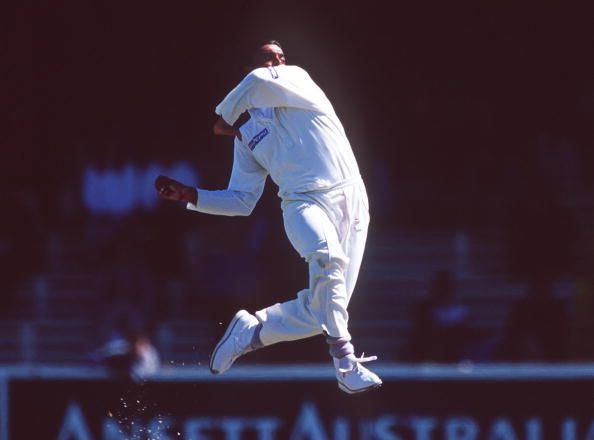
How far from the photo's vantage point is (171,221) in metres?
18.2

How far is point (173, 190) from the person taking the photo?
10508mm

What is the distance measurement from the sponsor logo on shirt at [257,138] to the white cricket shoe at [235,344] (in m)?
0.98

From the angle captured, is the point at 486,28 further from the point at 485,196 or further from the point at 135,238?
the point at 135,238

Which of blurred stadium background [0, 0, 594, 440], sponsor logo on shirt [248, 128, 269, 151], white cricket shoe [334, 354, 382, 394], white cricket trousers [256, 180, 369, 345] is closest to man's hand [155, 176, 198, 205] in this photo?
sponsor logo on shirt [248, 128, 269, 151]

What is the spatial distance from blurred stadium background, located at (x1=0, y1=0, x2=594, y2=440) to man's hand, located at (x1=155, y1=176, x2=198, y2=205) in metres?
4.97

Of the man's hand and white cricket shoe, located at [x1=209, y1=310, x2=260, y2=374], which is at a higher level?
the man's hand

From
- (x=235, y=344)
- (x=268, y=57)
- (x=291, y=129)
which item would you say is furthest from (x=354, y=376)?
(x=268, y=57)

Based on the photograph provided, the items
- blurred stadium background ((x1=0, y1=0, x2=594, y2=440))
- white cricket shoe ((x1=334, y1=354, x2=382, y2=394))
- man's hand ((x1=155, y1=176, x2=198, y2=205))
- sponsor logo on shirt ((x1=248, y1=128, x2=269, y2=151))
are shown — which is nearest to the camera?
white cricket shoe ((x1=334, y1=354, x2=382, y2=394))

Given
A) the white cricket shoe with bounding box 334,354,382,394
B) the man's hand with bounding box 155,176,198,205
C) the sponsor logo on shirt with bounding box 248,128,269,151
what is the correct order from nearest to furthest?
the white cricket shoe with bounding box 334,354,382,394 → the man's hand with bounding box 155,176,198,205 → the sponsor logo on shirt with bounding box 248,128,269,151

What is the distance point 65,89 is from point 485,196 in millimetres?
4428

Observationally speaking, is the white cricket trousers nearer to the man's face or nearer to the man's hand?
the man's hand

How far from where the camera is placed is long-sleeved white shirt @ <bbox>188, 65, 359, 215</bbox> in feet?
34.0

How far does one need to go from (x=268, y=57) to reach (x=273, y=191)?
7309 mm

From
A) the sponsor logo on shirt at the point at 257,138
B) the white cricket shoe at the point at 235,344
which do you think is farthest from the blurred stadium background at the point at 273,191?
the sponsor logo on shirt at the point at 257,138
